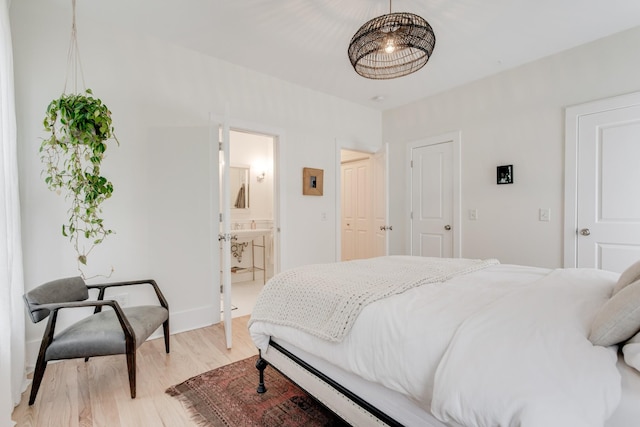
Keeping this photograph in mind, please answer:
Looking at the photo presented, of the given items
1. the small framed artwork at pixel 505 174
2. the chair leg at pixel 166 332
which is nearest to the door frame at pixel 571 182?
the small framed artwork at pixel 505 174

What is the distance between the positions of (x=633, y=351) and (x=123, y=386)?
2.47 meters

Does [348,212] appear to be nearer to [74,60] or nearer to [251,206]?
[251,206]

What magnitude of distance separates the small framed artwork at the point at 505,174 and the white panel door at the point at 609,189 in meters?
0.56

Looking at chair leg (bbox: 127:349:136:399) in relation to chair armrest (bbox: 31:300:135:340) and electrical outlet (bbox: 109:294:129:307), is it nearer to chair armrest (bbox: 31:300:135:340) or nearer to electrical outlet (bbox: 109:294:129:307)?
chair armrest (bbox: 31:300:135:340)

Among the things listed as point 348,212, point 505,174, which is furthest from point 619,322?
point 348,212

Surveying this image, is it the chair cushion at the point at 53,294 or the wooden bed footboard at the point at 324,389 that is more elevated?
the chair cushion at the point at 53,294

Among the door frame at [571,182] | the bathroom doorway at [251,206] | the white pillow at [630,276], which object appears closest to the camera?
the white pillow at [630,276]

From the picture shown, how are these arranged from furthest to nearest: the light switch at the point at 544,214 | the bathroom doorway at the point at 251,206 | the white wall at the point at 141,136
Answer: the bathroom doorway at the point at 251,206 < the light switch at the point at 544,214 < the white wall at the point at 141,136

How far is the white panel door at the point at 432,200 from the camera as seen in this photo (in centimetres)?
377

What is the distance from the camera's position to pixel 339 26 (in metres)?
2.45

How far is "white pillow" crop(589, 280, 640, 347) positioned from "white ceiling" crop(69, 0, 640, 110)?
218 centimetres

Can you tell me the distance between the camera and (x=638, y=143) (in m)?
2.52

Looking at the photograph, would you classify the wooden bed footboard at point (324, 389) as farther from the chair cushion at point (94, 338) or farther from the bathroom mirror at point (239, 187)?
the bathroom mirror at point (239, 187)

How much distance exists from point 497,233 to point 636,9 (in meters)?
2.10
